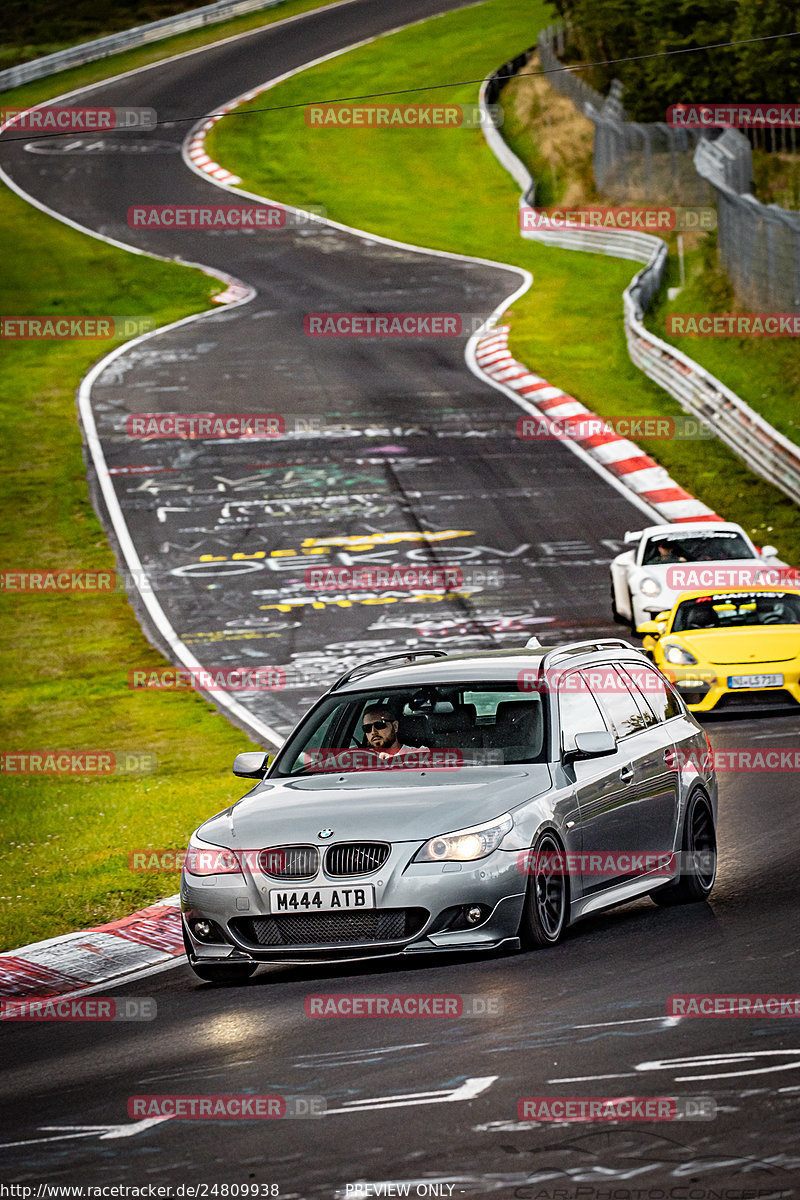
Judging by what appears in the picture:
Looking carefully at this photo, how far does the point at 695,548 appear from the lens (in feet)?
72.7

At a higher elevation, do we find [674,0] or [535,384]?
[674,0]

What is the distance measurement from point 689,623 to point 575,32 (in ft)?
170

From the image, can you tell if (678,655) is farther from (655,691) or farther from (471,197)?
(471,197)

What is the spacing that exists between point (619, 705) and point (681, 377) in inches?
936

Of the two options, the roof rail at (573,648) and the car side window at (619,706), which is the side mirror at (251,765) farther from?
the car side window at (619,706)

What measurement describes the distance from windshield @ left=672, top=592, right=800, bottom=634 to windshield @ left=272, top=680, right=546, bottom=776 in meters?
9.27

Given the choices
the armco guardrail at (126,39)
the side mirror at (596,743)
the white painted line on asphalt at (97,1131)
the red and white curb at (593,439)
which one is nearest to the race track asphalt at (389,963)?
the white painted line on asphalt at (97,1131)

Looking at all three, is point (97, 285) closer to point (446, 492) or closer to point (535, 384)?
point (535, 384)

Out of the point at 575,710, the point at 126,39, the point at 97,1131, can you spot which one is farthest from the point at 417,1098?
the point at 126,39

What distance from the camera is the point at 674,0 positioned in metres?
51.3

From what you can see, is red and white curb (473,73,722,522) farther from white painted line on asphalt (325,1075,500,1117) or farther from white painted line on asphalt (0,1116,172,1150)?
white painted line on asphalt (0,1116,172,1150)

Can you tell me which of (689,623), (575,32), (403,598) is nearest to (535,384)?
(403,598)

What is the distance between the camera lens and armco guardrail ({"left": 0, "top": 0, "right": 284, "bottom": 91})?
71250 millimetres

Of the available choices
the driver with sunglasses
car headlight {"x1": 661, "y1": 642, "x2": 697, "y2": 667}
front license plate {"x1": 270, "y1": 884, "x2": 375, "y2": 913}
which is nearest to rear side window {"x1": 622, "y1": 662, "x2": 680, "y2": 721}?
the driver with sunglasses
